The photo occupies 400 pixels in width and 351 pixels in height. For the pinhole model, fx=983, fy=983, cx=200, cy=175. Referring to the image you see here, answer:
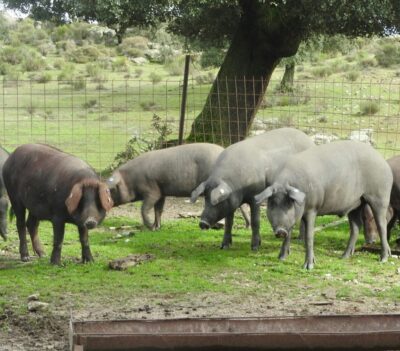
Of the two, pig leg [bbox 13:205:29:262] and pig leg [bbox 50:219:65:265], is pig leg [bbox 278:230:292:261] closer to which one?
pig leg [bbox 50:219:65:265]

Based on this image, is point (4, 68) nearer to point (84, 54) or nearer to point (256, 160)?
point (84, 54)

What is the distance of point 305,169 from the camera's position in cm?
1186

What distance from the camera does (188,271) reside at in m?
11.5

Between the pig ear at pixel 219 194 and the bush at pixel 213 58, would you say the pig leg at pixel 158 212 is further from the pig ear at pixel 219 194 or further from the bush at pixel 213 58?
the bush at pixel 213 58

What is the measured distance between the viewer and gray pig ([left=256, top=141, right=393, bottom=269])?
11.6 metres

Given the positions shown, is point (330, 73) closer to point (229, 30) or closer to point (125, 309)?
point (229, 30)

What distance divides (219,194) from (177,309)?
295 cm

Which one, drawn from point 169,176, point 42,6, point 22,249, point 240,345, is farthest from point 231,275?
point 42,6

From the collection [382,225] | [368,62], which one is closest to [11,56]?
[368,62]

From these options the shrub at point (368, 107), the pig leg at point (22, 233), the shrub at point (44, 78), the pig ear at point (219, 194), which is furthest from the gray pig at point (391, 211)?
the shrub at point (44, 78)

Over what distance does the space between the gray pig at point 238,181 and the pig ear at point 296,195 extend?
1.21 meters

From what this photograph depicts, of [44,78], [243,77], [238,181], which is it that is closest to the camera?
[238,181]

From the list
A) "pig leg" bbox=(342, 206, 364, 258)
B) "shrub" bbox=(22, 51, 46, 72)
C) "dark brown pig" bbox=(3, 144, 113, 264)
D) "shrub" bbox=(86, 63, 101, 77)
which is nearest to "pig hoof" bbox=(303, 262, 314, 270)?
"pig leg" bbox=(342, 206, 364, 258)

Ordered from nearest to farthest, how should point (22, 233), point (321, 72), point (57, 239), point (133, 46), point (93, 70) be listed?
point (57, 239)
point (22, 233)
point (321, 72)
point (93, 70)
point (133, 46)
